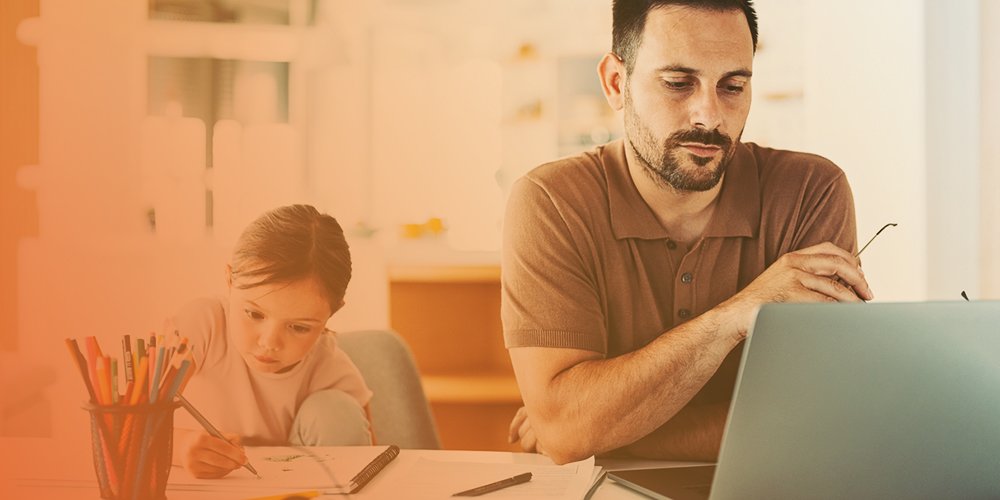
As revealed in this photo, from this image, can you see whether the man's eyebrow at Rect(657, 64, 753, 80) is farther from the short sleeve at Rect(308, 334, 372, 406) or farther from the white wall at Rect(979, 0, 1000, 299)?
the short sleeve at Rect(308, 334, 372, 406)

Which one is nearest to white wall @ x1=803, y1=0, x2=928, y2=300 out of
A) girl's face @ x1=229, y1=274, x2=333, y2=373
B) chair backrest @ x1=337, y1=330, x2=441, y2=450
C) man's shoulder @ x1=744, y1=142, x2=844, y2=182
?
man's shoulder @ x1=744, y1=142, x2=844, y2=182

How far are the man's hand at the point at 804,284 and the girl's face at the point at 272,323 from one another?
2.01 ft

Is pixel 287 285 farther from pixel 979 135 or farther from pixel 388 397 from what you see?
pixel 979 135

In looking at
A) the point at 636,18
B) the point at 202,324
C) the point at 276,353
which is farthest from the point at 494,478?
the point at 636,18

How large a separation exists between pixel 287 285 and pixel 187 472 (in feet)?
1.07

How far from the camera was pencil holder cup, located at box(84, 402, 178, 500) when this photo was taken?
3.10 ft

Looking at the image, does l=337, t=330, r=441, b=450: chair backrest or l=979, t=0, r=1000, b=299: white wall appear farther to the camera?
l=979, t=0, r=1000, b=299: white wall

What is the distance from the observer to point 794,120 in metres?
1.68

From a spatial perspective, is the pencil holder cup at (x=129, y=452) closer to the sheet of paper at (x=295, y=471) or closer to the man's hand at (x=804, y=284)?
the sheet of paper at (x=295, y=471)

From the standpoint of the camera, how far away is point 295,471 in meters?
1.04

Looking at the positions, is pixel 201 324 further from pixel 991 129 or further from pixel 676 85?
pixel 991 129

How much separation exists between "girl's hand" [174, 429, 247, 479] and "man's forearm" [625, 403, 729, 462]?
0.53 metres

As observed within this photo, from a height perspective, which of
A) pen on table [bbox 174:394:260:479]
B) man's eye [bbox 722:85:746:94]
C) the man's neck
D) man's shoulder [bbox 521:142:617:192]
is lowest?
pen on table [bbox 174:394:260:479]

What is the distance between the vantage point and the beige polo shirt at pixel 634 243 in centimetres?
126
